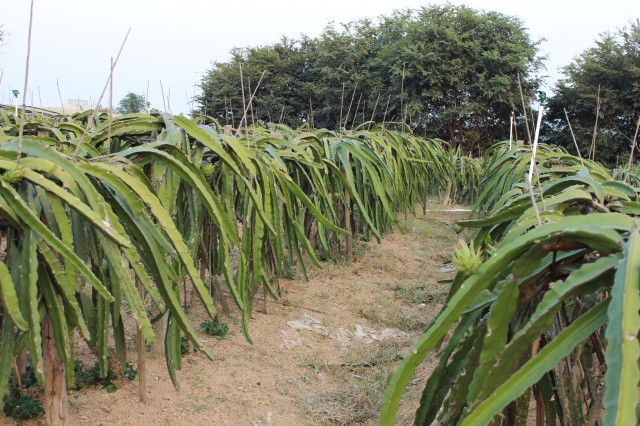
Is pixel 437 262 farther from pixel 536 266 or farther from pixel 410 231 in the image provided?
pixel 536 266

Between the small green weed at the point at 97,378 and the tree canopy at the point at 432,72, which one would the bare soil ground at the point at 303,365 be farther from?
the tree canopy at the point at 432,72

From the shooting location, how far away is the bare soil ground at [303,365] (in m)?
2.17

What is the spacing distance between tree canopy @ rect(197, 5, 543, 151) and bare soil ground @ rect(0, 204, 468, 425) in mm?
11784

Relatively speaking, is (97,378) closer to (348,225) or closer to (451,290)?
(451,290)

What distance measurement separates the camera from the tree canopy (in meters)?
15.8

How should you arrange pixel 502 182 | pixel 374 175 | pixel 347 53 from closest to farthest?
pixel 502 182 < pixel 374 175 < pixel 347 53

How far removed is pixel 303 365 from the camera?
2.76 meters

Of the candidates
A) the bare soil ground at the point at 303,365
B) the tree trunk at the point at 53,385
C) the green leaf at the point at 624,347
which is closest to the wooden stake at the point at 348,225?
the bare soil ground at the point at 303,365

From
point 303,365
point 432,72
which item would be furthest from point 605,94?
point 303,365

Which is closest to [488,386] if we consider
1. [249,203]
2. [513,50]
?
[249,203]

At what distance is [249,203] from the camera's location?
2.30 meters

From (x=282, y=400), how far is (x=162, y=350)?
61cm

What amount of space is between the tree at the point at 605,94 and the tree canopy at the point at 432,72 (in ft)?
4.39

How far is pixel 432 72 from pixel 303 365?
1432 cm
